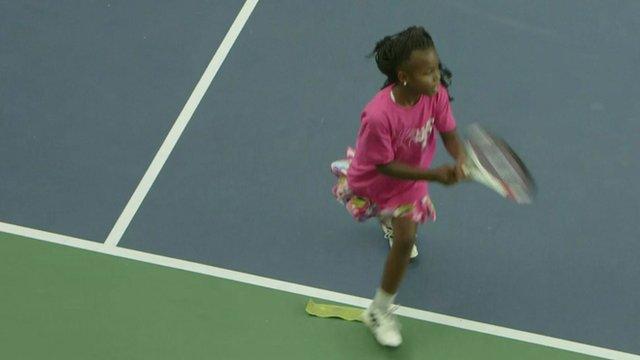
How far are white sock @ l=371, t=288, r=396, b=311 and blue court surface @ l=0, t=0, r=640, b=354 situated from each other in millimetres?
218

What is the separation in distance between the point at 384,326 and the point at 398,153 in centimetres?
73

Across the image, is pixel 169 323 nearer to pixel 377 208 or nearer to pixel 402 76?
pixel 377 208

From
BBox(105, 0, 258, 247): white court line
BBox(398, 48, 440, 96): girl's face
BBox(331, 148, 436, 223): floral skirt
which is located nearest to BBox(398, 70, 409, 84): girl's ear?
BBox(398, 48, 440, 96): girl's face

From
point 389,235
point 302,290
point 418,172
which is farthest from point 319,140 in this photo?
point 418,172

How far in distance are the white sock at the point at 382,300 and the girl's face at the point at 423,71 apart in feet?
2.85

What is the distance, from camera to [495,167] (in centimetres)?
361

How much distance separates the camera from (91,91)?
16.4 feet

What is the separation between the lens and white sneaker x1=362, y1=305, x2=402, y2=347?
13.4 feet

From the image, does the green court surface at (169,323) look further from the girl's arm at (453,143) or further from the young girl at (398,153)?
the girl's arm at (453,143)

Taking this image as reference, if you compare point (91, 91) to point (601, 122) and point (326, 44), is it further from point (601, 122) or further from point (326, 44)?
point (601, 122)

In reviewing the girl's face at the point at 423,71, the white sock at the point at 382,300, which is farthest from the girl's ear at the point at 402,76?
the white sock at the point at 382,300

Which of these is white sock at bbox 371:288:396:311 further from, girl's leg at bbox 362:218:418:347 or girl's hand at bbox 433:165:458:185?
girl's hand at bbox 433:165:458:185

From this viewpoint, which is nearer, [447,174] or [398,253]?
[447,174]

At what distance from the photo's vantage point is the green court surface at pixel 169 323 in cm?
409
